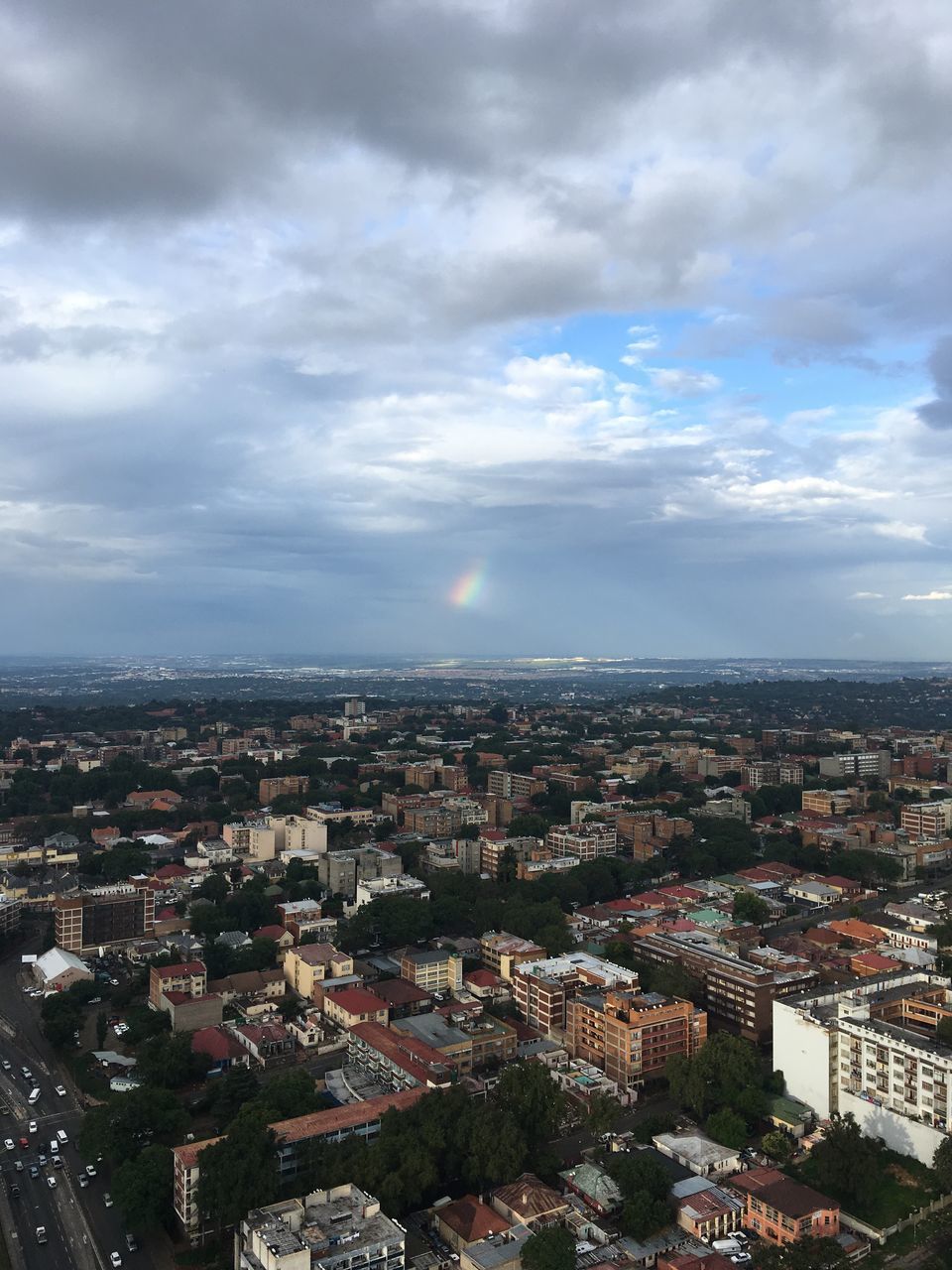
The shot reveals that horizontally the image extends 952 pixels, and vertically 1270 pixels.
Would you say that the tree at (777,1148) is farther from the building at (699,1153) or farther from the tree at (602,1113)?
the tree at (602,1113)

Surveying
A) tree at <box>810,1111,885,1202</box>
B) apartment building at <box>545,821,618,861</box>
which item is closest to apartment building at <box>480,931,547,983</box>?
tree at <box>810,1111,885,1202</box>

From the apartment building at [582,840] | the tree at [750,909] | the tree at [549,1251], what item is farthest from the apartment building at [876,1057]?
the apartment building at [582,840]

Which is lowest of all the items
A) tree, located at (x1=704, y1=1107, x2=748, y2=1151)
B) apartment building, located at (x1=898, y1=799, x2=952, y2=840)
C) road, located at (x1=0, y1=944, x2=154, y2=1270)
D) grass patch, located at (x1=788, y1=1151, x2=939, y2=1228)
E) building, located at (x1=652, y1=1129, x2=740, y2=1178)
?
road, located at (x1=0, y1=944, x2=154, y2=1270)

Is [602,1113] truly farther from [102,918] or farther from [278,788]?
[278,788]

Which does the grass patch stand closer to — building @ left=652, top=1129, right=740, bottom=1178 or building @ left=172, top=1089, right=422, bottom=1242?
building @ left=652, top=1129, right=740, bottom=1178

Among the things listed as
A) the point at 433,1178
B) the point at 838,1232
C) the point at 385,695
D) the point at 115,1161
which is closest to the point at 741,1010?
the point at 838,1232

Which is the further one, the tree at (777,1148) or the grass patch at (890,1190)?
the tree at (777,1148)
